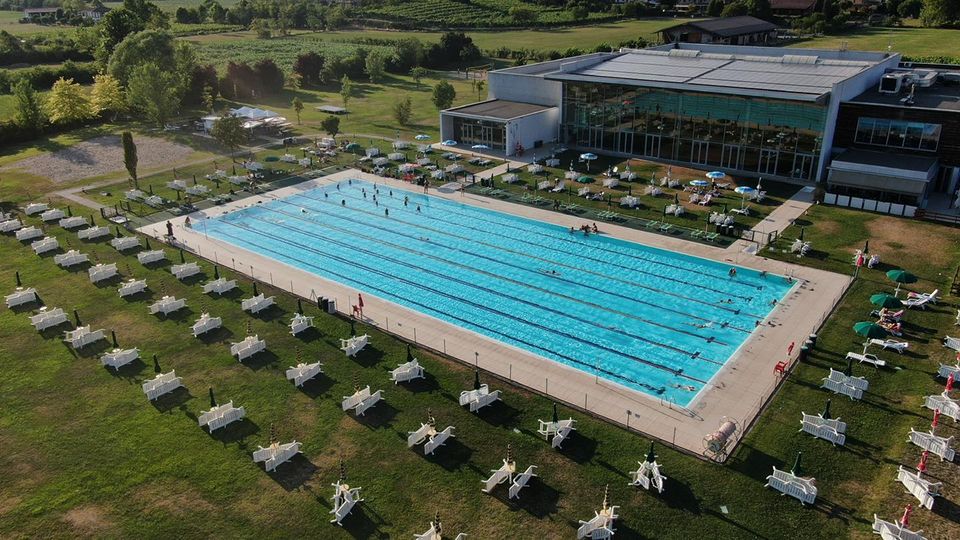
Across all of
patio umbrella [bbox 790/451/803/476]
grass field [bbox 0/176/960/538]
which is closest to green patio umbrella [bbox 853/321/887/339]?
grass field [bbox 0/176/960/538]

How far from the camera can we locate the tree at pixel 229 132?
53.2 metres

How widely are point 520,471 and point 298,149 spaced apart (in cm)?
4416

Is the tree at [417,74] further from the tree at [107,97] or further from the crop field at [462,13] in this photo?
the crop field at [462,13]

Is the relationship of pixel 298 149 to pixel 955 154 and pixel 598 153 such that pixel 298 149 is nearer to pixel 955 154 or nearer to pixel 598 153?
pixel 598 153

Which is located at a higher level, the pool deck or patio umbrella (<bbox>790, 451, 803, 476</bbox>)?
patio umbrella (<bbox>790, 451, 803, 476</bbox>)

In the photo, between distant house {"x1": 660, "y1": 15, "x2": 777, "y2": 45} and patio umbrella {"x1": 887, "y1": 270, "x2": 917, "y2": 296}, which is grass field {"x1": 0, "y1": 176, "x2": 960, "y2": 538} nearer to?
patio umbrella {"x1": 887, "y1": 270, "x2": 917, "y2": 296}

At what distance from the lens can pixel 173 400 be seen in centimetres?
2380

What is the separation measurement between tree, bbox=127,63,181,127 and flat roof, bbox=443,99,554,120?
28.0 m

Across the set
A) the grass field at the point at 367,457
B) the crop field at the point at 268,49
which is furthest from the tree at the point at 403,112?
the crop field at the point at 268,49

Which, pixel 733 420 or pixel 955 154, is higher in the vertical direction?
pixel 955 154

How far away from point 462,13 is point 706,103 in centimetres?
13966

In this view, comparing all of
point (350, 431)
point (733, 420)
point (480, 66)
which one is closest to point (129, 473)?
point (350, 431)

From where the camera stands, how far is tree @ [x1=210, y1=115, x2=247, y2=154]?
53219 millimetres

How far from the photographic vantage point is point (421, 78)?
93.6 meters
